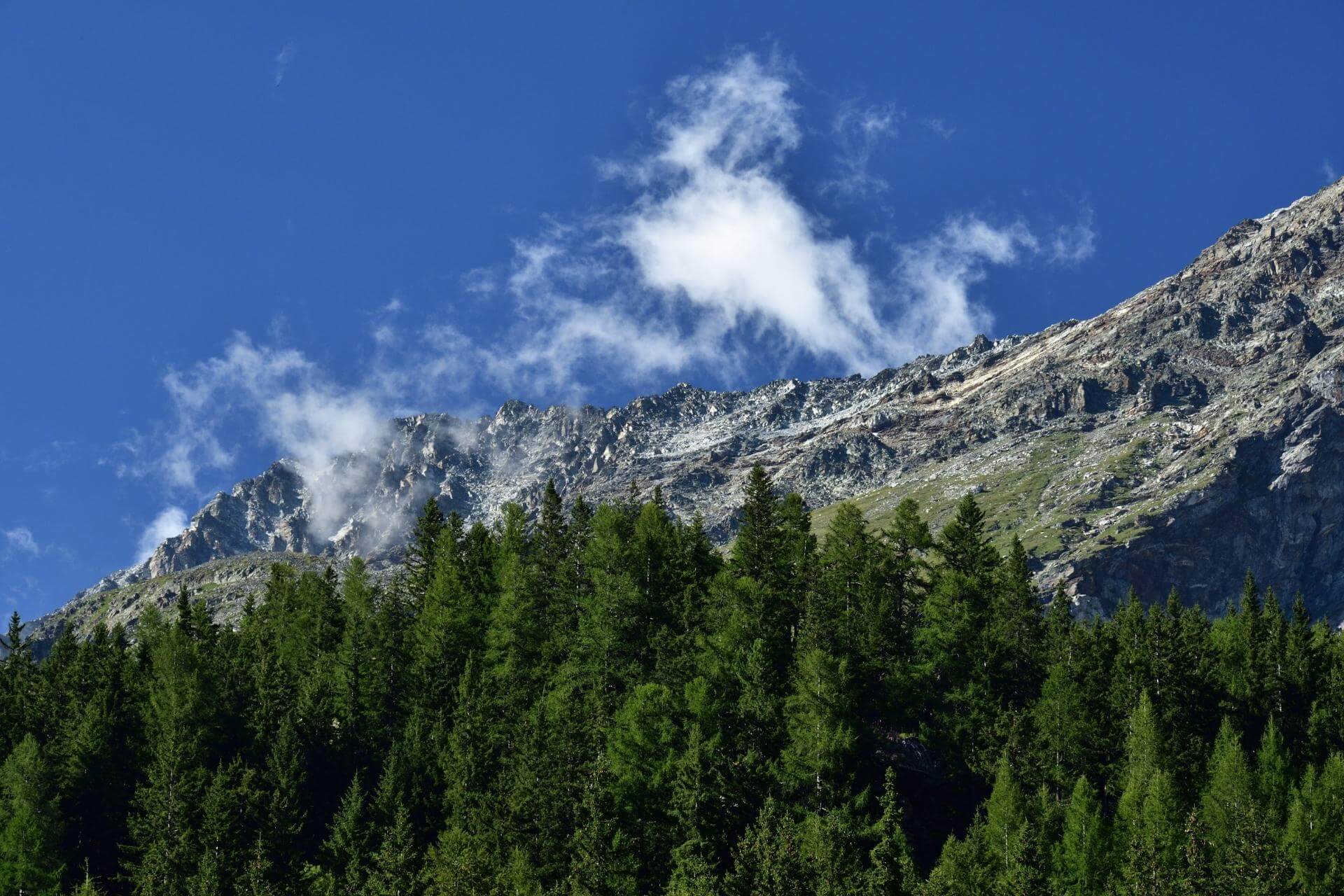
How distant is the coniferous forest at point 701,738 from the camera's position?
9094 cm

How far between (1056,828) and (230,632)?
7450 centimetres

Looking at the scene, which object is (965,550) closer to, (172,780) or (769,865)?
(769,865)

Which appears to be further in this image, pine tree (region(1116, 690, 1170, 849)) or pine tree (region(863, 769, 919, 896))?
pine tree (region(1116, 690, 1170, 849))

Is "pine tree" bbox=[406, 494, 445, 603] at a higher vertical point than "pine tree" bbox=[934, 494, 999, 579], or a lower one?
higher

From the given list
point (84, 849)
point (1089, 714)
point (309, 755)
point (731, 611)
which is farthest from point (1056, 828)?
point (84, 849)

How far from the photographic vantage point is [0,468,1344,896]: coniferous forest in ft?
298

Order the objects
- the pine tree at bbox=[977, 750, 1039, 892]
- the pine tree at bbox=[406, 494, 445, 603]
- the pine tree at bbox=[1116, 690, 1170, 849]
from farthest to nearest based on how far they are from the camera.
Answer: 1. the pine tree at bbox=[406, 494, 445, 603]
2. the pine tree at bbox=[1116, 690, 1170, 849]
3. the pine tree at bbox=[977, 750, 1039, 892]

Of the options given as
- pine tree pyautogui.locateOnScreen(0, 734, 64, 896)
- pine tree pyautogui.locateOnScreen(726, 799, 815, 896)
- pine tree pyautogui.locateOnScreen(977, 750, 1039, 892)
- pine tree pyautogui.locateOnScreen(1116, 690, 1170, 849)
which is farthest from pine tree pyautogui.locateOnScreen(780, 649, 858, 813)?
pine tree pyautogui.locateOnScreen(0, 734, 64, 896)

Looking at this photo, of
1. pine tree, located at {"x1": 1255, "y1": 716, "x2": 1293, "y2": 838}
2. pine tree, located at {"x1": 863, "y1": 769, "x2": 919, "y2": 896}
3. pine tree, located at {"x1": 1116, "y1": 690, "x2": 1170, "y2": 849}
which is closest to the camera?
pine tree, located at {"x1": 863, "y1": 769, "x2": 919, "y2": 896}

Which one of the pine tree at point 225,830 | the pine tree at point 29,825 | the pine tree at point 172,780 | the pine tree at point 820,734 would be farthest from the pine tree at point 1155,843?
the pine tree at point 29,825

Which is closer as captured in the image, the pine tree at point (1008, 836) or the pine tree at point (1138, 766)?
the pine tree at point (1008, 836)

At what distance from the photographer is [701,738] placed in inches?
3905

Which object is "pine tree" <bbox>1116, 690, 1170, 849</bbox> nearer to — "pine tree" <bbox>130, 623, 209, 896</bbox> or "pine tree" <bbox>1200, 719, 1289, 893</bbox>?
"pine tree" <bbox>1200, 719, 1289, 893</bbox>

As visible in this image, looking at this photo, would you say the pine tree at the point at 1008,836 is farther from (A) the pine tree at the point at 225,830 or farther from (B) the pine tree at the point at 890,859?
(A) the pine tree at the point at 225,830
